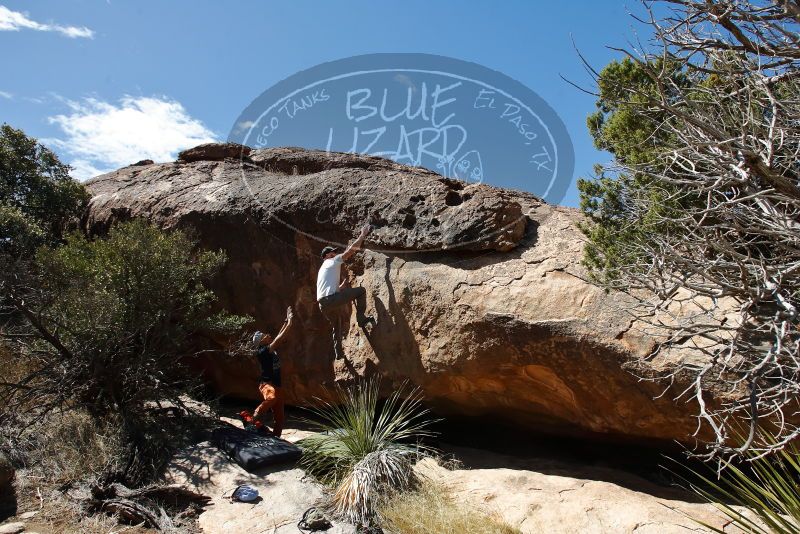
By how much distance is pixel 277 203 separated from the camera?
10.0 metres

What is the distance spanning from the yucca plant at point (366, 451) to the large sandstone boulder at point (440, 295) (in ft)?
1.15

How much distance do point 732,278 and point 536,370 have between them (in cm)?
248

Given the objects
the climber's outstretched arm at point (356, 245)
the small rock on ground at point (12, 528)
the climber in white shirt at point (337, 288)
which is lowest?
the small rock on ground at point (12, 528)

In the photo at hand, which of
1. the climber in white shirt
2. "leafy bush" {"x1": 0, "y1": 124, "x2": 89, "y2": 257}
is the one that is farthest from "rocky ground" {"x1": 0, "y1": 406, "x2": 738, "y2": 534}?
"leafy bush" {"x1": 0, "y1": 124, "x2": 89, "y2": 257}

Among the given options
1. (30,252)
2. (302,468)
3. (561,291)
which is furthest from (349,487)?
(30,252)

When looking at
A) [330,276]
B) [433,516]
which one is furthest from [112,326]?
[433,516]

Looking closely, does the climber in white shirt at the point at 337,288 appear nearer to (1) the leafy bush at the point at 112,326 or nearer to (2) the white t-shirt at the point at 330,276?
(2) the white t-shirt at the point at 330,276

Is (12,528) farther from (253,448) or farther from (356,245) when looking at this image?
(356,245)

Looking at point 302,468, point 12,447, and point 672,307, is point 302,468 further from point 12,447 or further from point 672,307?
point 672,307

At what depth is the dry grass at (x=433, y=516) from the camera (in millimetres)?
6422

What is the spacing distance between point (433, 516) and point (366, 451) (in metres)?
1.52

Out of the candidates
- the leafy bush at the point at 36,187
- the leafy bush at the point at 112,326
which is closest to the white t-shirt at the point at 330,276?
the leafy bush at the point at 112,326

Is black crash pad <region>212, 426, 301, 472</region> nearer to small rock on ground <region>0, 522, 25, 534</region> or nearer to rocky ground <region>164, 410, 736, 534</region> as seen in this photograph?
rocky ground <region>164, 410, 736, 534</region>

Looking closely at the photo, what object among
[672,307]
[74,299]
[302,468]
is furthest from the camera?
[74,299]
